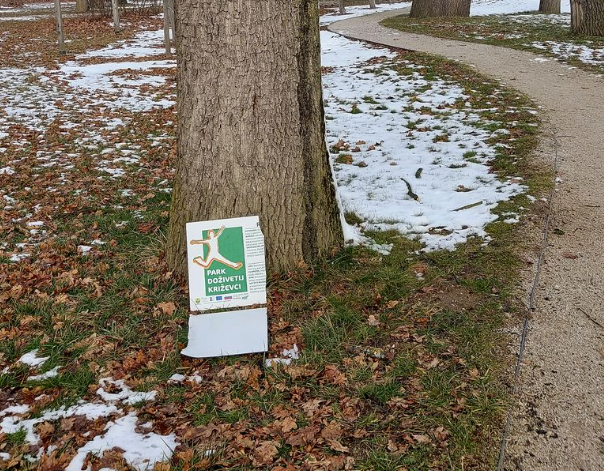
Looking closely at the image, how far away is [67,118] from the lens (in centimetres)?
848

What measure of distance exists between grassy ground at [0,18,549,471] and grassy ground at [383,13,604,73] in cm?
875

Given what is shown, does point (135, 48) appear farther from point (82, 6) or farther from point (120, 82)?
point (82, 6)

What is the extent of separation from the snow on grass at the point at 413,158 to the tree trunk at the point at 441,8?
33.9 ft

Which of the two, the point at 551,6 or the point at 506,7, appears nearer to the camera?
the point at 551,6

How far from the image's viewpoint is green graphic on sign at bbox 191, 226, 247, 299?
336cm

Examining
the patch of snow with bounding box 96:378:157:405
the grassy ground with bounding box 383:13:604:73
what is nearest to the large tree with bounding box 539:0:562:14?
the grassy ground with bounding box 383:13:604:73

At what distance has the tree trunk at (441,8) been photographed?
19141 millimetres

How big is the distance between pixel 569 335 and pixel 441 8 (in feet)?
61.9

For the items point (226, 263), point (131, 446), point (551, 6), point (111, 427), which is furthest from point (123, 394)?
point (551, 6)

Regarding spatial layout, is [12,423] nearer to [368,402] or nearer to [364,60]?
[368,402]

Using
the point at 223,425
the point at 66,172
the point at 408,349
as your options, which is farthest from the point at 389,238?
the point at 66,172

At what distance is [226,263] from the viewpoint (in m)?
3.38

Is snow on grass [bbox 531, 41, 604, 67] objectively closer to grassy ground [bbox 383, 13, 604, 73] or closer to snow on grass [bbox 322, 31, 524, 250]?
grassy ground [bbox 383, 13, 604, 73]

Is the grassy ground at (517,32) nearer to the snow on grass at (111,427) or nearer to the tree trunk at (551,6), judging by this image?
the tree trunk at (551,6)
